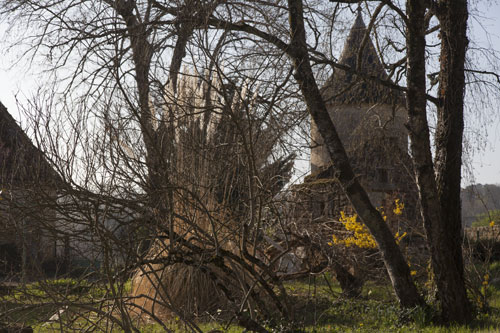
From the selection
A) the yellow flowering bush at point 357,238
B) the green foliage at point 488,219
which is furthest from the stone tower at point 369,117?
the green foliage at point 488,219

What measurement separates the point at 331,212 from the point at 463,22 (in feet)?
19.1

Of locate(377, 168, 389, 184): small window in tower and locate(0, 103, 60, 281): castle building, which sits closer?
locate(0, 103, 60, 281): castle building

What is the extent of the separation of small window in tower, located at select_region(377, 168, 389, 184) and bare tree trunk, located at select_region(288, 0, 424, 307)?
18.3 feet

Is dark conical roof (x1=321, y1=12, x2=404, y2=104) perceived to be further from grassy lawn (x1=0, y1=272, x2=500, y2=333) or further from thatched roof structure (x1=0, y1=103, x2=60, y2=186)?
thatched roof structure (x1=0, y1=103, x2=60, y2=186)

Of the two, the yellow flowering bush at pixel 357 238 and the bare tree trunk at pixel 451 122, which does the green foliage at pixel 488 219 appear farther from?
the bare tree trunk at pixel 451 122

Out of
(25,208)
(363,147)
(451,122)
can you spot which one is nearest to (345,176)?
(451,122)

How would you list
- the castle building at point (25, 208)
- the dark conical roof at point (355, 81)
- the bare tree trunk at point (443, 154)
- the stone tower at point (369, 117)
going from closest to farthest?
the castle building at point (25, 208), the bare tree trunk at point (443, 154), the dark conical roof at point (355, 81), the stone tower at point (369, 117)

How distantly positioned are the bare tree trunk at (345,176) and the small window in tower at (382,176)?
5.58 m

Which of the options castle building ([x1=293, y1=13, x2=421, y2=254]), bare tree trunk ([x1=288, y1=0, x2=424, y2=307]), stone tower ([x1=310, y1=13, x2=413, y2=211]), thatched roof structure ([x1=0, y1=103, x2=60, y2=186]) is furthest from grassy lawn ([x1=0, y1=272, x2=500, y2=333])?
stone tower ([x1=310, y1=13, x2=413, y2=211])

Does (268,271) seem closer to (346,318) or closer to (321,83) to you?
(346,318)

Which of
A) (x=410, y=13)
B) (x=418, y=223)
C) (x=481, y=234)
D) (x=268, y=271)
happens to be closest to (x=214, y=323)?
(x=268, y=271)

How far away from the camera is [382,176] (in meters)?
11.8

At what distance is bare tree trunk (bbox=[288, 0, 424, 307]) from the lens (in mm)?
6125

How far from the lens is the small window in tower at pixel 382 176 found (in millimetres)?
11758
